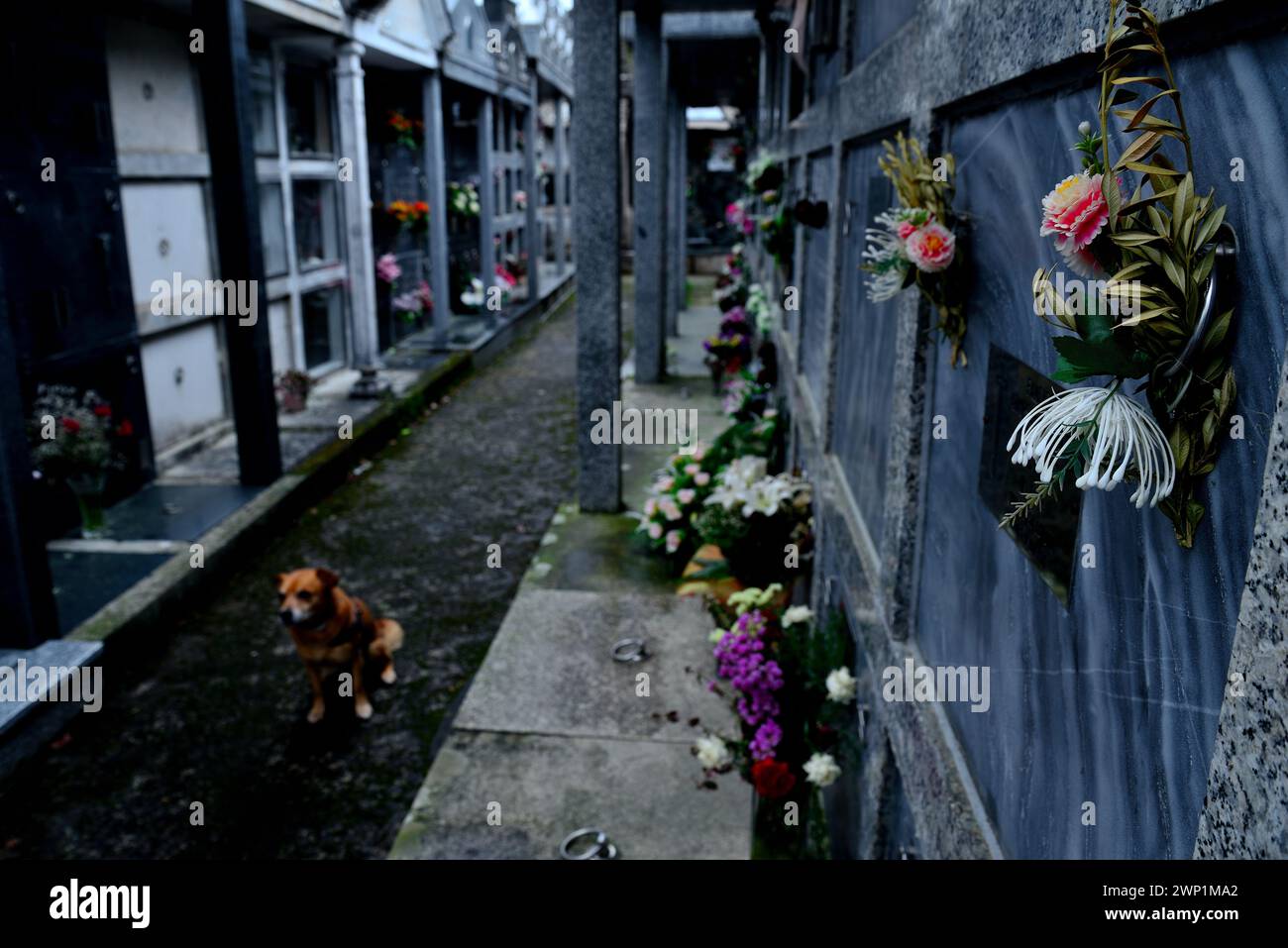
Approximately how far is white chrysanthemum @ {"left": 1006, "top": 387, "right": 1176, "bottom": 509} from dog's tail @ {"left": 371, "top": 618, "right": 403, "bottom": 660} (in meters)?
5.30

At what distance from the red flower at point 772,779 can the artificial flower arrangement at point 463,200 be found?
1567 centimetres

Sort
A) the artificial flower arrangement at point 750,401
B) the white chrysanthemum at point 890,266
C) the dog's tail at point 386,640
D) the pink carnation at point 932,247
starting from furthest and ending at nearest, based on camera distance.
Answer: the artificial flower arrangement at point 750,401 → the dog's tail at point 386,640 → the white chrysanthemum at point 890,266 → the pink carnation at point 932,247

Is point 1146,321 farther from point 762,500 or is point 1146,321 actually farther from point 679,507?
point 679,507

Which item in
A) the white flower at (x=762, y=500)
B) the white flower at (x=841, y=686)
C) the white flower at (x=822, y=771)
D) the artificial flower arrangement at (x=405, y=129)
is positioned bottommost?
the white flower at (x=822, y=771)

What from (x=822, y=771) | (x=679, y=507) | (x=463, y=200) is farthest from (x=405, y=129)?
(x=822, y=771)

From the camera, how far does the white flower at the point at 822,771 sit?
366 cm

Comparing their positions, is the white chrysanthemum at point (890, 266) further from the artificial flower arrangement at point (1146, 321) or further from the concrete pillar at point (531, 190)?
the concrete pillar at point (531, 190)

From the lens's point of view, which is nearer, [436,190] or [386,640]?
[386,640]

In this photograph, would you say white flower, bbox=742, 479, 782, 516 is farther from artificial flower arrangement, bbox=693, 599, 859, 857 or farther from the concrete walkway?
artificial flower arrangement, bbox=693, 599, 859, 857

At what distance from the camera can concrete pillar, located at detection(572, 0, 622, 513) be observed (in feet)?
24.4

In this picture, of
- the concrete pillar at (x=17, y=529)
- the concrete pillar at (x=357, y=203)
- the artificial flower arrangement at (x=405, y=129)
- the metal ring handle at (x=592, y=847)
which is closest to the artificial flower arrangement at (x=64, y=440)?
the concrete pillar at (x=17, y=529)

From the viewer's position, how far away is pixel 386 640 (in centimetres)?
608

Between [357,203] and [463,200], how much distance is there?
5182mm

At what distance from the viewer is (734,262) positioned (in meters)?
18.0
